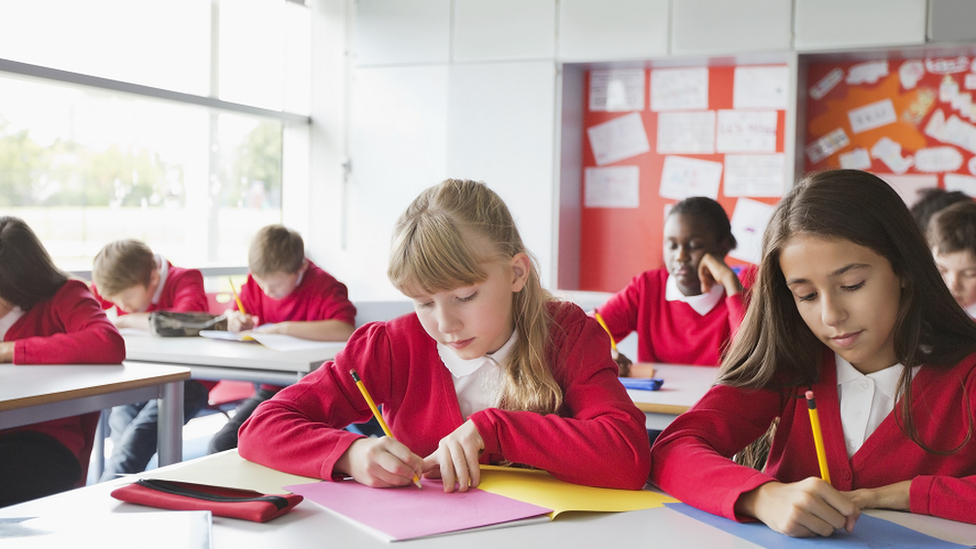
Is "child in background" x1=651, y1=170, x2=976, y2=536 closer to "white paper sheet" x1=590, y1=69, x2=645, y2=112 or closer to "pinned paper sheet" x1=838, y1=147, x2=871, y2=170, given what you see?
"pinned paper sheet" x1=838, y1=147, x2=871, y2=170

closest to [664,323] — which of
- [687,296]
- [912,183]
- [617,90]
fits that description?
[687,296]

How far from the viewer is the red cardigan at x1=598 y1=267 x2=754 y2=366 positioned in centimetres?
271

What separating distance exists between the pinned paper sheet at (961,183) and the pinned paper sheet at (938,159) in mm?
35

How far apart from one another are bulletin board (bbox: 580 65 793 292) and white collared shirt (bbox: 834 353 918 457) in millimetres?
3165

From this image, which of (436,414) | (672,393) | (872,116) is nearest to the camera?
(436,414)

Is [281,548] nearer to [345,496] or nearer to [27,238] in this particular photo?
[345,496]

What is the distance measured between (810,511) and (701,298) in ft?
5.84

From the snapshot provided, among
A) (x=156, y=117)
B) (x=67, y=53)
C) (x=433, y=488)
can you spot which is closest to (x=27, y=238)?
(x=433, y=488)

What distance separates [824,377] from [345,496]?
2.48ft

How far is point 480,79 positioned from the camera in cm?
488

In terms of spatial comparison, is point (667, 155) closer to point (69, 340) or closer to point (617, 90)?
point (617, 90)

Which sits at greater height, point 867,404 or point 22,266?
point 22,266

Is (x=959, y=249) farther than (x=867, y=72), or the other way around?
(x=867, y=72)

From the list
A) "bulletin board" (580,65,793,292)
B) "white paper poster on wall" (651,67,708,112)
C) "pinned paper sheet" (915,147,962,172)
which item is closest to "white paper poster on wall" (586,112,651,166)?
"bulletin board" (580,65,793,292)
